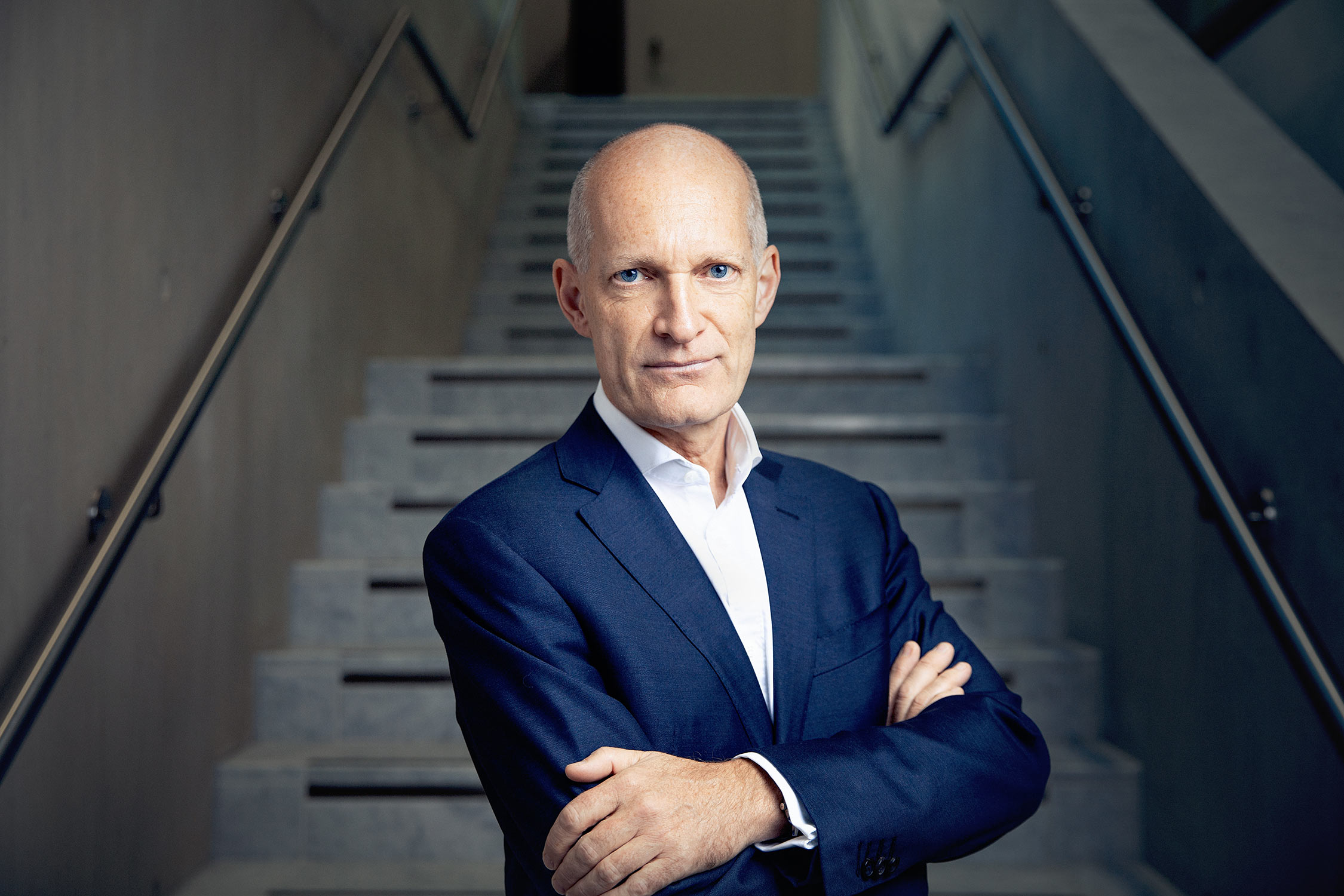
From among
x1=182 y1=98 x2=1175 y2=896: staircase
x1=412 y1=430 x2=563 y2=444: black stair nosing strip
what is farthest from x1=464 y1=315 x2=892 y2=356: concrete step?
x1=412 y1=430 x2=563 y2=444: black stair nosing strip

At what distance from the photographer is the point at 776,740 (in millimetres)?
1002

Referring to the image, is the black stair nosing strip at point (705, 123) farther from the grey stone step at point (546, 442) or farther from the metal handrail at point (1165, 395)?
the grey stone step at point (546, 442)

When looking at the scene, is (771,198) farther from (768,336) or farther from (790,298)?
(768,336)

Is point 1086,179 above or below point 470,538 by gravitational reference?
above

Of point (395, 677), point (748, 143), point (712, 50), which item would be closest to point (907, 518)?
point (395, 677)

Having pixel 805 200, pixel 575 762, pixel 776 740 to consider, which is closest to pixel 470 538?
pixel 575 762

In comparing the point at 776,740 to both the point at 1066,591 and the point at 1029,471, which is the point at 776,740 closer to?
the point at 1066,591

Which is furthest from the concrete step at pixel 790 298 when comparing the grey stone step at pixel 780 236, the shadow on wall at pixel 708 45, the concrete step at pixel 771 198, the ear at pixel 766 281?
the shadow on wall at pixel 708 45

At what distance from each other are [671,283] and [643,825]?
46cm

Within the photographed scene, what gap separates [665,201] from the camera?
950 millimetres

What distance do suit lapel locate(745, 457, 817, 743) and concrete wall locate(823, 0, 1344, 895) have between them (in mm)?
721

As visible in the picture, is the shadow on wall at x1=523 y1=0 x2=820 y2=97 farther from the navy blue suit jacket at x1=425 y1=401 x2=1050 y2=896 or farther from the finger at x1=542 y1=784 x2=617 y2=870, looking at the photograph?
the finger at x1=542 y1=784 x2=617 y2=870

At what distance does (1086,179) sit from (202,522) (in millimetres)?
1860

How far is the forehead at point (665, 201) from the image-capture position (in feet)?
3.12
